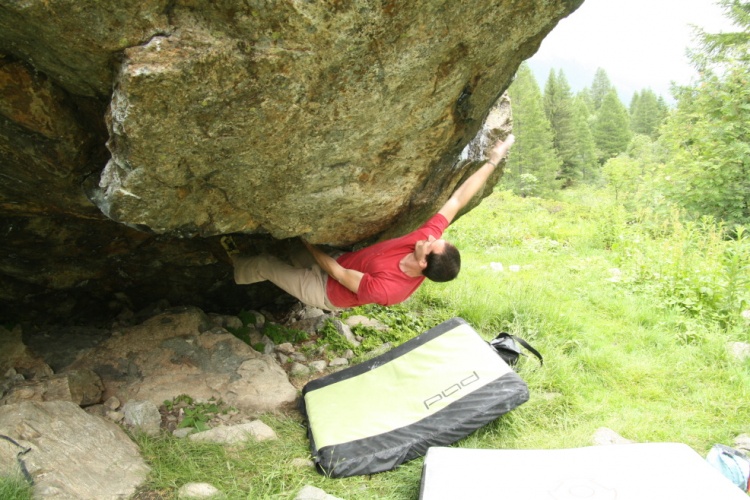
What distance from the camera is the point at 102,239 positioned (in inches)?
173

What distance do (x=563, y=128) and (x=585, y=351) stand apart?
4361 centimetres

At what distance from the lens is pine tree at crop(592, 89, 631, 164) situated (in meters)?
49.8

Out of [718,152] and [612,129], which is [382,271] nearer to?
[718,152]

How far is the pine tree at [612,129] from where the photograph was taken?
163ft

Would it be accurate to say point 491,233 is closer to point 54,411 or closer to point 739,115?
point 739,115

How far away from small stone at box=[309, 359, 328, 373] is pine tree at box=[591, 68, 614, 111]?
7831 cm

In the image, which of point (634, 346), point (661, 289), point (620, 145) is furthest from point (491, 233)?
point (620, 145)

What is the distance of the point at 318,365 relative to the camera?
5.23 m

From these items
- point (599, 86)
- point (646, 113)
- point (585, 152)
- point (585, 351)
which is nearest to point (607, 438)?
point (585, 351)

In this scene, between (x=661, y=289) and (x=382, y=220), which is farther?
(x=661, y=289)

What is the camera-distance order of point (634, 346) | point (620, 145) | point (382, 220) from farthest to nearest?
point (620, 145), point (634, 346), point (382, 220)

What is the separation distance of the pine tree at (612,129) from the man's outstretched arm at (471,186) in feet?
164

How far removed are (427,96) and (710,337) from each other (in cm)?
458

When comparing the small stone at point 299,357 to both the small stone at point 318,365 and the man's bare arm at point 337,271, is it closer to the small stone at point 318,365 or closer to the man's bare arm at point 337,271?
the small stone at point 318,365
